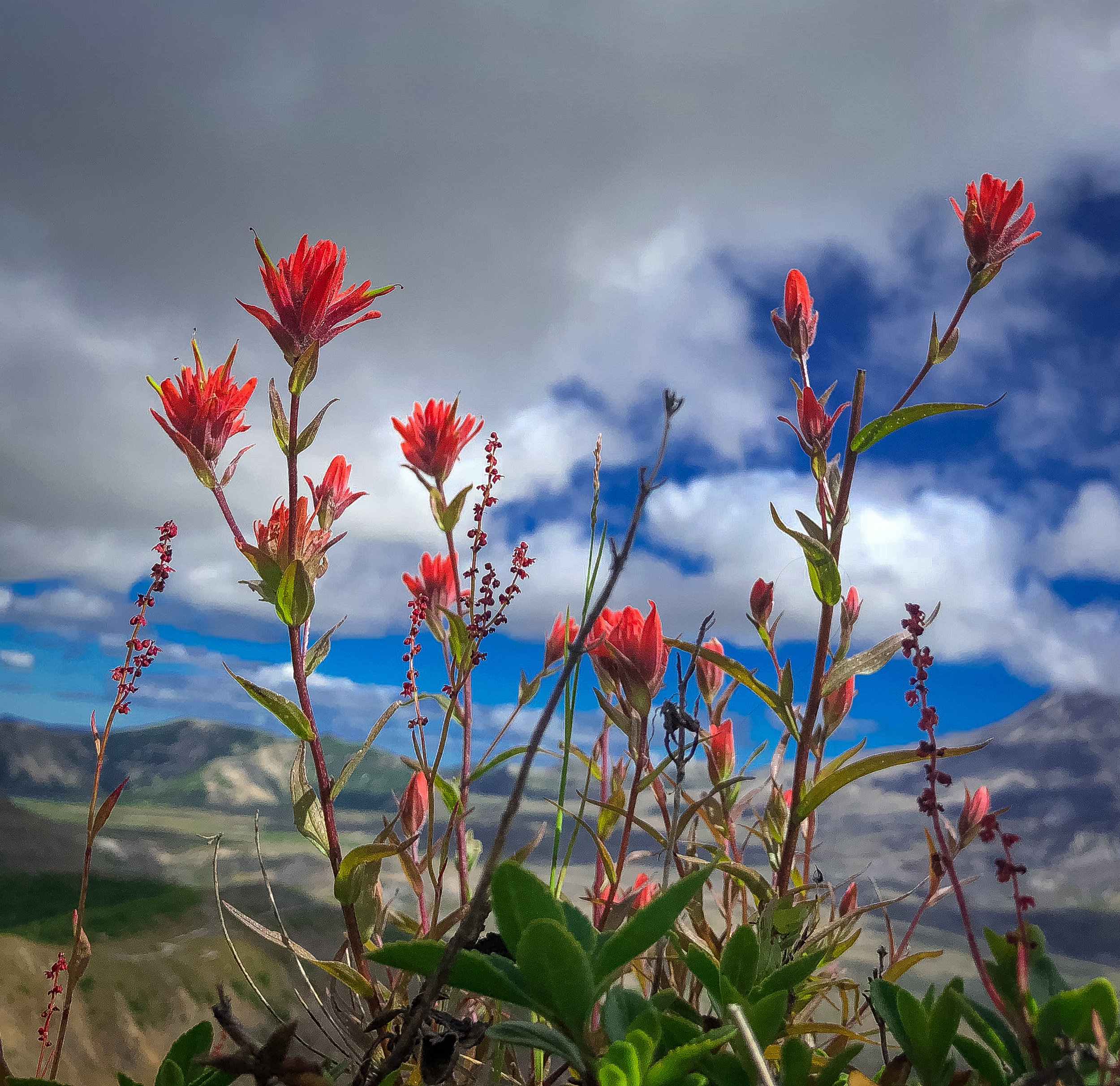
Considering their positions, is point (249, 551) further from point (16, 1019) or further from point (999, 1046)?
point (16, 1019)

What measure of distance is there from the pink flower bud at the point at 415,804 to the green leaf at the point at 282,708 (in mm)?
372

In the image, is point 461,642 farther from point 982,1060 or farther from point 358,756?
point 982,1060

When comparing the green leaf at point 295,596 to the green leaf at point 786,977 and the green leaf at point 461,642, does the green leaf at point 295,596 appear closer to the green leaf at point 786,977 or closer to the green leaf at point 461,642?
the green leaf at point 461,642

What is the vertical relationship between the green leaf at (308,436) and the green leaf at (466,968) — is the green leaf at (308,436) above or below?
above

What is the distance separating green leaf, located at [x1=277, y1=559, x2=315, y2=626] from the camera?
3.10 ft

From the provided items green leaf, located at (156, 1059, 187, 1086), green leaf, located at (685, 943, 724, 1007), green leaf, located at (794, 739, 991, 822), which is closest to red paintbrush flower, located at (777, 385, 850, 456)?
green leaf, located at (794, 739, 991, 822)

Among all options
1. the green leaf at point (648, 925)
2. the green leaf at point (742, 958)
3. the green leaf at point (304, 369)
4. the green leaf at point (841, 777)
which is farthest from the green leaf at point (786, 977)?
the green leaf at point (304, 369)

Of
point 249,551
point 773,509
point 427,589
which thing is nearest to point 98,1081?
point 427,589

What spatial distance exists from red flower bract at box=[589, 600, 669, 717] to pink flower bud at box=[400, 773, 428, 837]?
429 mm

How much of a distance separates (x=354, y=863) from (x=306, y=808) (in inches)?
3.8

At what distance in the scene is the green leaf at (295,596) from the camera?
0.94m

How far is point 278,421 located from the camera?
3.34 feet

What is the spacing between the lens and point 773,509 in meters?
1.02

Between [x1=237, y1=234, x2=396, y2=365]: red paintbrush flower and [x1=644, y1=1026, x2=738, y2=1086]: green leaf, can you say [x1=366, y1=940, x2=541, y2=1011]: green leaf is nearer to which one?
[x1=644, y1=1026, x2=738, y2=1086]: green leaf
